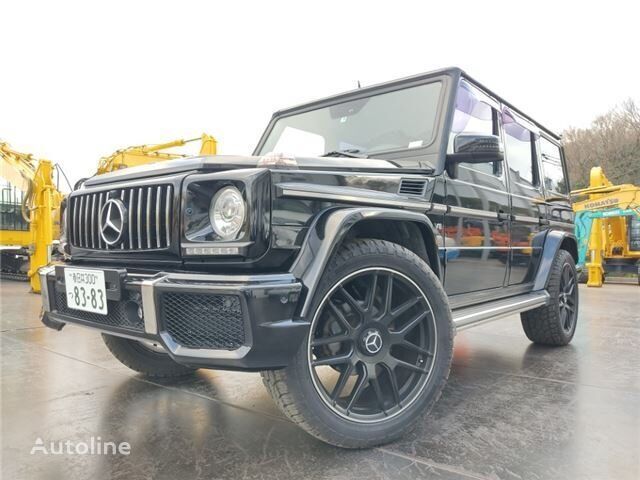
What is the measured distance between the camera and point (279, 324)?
1732 mm

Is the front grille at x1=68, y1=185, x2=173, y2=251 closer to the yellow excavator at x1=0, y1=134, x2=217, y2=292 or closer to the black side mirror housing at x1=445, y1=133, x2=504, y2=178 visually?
the black side mirror housing at x1=445, y1=133, x2=504, y2=178

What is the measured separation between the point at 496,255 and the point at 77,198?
265 cm

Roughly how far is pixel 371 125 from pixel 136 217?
5.52ft

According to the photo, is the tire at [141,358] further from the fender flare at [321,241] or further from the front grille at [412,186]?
the front grille at [412,186]

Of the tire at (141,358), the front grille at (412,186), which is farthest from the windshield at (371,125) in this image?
the tire at (141,358)

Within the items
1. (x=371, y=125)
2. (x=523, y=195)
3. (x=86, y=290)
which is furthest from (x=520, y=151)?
(x=86, y=290)

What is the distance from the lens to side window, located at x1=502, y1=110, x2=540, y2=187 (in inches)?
146

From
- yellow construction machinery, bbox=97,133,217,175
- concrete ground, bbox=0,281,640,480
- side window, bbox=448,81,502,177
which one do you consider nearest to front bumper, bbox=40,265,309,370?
concrete ground, bbox=0,281,640,480

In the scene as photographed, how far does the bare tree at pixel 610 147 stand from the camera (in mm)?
21781

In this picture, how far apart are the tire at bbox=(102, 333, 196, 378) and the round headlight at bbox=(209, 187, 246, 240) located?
53.5 inches

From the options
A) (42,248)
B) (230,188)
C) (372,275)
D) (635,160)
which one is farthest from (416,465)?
(635,160)

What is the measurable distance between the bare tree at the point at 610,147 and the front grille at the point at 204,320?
24.5 metres

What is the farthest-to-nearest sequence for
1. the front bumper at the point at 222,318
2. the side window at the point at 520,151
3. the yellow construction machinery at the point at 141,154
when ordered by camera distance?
the yellow construction machinery at the point at 141,154, the side window at the point at 520,151, the front bumper at the point at 222,318

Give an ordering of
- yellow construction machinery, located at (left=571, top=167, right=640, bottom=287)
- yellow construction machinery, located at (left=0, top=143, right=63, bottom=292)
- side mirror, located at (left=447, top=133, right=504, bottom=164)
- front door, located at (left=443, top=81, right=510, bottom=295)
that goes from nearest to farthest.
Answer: side mirror, located at (left=447, top=133, right=504, bottom=164) → front door, located at (left=443, top=81, right=510, bottom=295) → yellow construction machinery, located at (left=0, top=143, right=63, bottom=292) → yellow construction machinery, located at (left=571, top=167, right=640, bottom=287)
